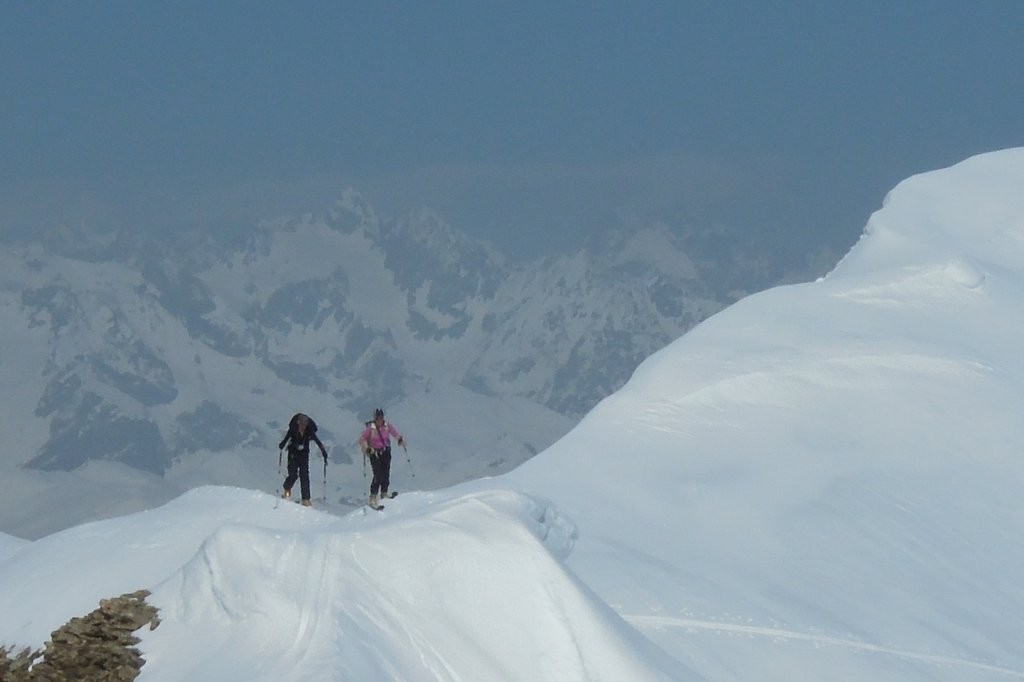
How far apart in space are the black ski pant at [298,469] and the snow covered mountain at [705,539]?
3.61ft

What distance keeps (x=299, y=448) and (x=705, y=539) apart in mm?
8350

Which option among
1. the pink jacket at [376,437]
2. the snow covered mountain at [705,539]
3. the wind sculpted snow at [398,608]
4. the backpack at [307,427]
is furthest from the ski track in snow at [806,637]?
the backpack at [307,427]

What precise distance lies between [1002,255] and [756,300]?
8.78 meters

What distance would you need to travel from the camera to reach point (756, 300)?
42.5 metres

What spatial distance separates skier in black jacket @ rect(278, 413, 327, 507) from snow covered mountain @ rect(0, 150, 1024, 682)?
1120 millimetres

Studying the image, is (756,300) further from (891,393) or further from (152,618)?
(152,618)

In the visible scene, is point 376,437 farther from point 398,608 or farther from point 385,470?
A: point 398,608

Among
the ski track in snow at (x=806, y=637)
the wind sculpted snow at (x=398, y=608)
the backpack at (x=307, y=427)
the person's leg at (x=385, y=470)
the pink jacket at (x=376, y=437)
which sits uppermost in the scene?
the backpack at (x=307, y=427)

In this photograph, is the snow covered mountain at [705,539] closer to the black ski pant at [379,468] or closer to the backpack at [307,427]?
the backpack at [307,427]

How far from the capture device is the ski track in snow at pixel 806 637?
75.9 feet

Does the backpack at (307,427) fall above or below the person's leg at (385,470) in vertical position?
above

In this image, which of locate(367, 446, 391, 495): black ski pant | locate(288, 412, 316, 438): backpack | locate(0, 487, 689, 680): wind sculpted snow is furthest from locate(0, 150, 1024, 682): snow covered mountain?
locate(367, 446, 391, 495): black ski pant

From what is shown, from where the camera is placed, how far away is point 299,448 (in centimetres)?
2948

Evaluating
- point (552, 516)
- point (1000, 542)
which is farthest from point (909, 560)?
point (552, 516)
